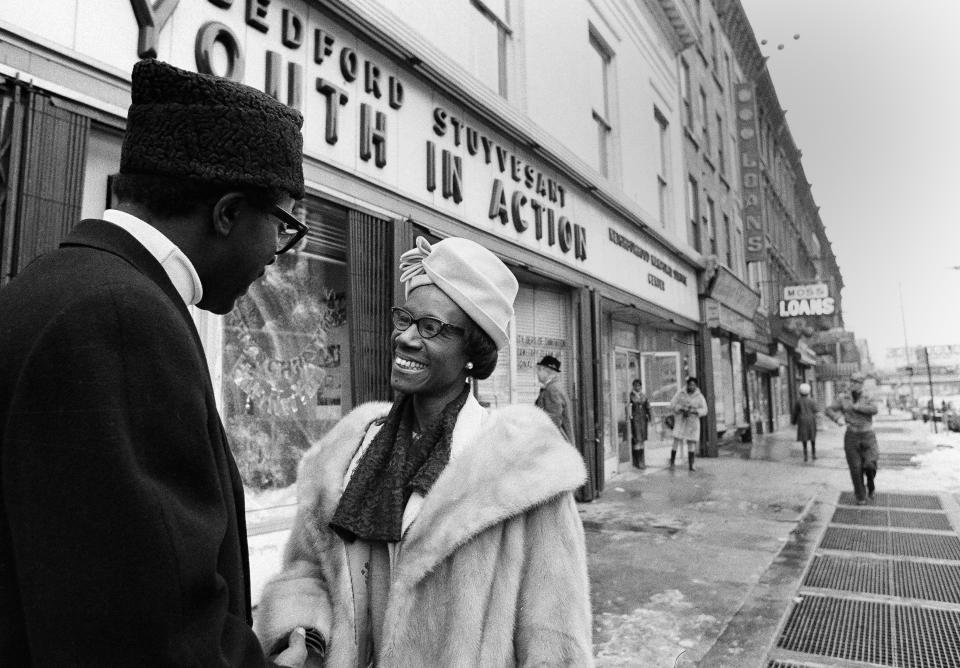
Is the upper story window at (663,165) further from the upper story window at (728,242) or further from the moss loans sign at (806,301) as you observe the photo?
the moss loans sign at (806,301)

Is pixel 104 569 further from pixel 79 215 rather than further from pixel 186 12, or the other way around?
pixel 186 12

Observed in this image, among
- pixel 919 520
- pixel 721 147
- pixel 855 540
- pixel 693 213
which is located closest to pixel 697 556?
pixel 855 540

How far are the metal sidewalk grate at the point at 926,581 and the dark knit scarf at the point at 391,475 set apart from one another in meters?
4.97

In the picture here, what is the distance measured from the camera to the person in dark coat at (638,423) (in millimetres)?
12047

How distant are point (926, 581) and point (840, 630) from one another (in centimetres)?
171

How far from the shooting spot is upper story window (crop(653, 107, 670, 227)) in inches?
519

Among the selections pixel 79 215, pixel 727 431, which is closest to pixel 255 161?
pixel 79 215

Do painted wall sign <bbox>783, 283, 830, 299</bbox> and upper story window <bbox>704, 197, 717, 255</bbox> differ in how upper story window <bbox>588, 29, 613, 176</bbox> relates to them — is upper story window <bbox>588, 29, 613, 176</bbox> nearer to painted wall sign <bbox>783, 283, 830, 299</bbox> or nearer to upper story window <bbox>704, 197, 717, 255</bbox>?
upper story window <bbox>704, 197, 717, 255</bbox>

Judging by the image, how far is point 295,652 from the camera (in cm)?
147

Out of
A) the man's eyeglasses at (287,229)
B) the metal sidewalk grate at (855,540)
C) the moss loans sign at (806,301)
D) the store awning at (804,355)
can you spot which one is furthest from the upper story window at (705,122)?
the store awning at (804,355)

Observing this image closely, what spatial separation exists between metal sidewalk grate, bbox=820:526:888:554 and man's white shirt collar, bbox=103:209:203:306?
6.96 m

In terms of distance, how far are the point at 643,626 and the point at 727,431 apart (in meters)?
14.9

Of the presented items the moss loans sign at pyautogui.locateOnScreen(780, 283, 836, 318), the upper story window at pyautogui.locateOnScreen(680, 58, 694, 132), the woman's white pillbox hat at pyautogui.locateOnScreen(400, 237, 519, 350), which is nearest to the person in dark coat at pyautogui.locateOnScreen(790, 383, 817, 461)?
the upper story window at pyautogui.locateOnScreen(680, 58, 694, 132)

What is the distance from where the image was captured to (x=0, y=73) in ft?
9.91
